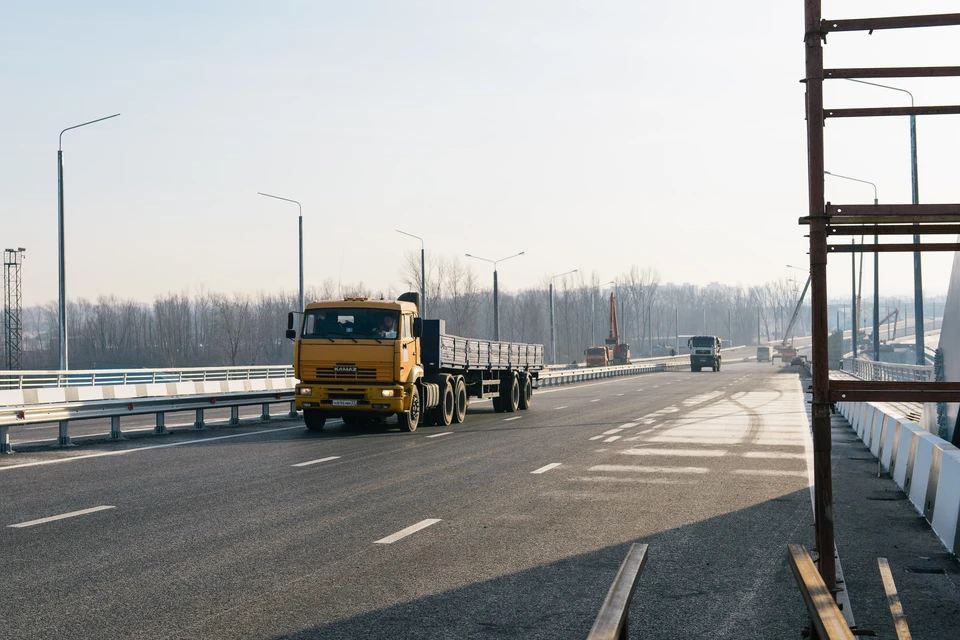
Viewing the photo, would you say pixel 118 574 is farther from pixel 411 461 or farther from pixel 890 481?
pixel 890 481

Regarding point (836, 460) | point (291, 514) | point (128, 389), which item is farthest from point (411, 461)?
point (128, 389)

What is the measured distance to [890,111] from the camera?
671 centimetres

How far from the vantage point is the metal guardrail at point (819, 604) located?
4.05 m

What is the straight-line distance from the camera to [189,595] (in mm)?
6633

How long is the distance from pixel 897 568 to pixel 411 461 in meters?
8.79

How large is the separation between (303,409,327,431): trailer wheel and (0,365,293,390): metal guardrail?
29.4ft

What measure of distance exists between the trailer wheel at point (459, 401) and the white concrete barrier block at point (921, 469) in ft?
46.2

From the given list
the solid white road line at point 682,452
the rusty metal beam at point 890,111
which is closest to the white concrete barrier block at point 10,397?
the solid white road line at point 682,452

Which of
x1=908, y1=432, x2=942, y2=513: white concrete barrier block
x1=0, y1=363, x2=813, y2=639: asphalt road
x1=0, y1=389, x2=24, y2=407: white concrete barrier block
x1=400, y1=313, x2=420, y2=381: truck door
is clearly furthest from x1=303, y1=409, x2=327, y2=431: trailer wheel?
x1=908, y1=432, x2=942, y2=513: white concrete barrier block

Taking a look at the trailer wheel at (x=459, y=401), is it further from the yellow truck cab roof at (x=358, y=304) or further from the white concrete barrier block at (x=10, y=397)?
the white concrete barrier block at (x=10, y=397)

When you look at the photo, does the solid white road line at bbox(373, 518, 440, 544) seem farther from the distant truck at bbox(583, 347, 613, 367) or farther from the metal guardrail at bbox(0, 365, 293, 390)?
the distant truck at bbox(583, 347, 613, 367)

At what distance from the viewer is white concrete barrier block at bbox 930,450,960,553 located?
8.55 metres

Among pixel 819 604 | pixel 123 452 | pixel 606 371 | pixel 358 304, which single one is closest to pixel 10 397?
pixel 123 452

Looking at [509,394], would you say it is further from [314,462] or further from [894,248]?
[894,248]
